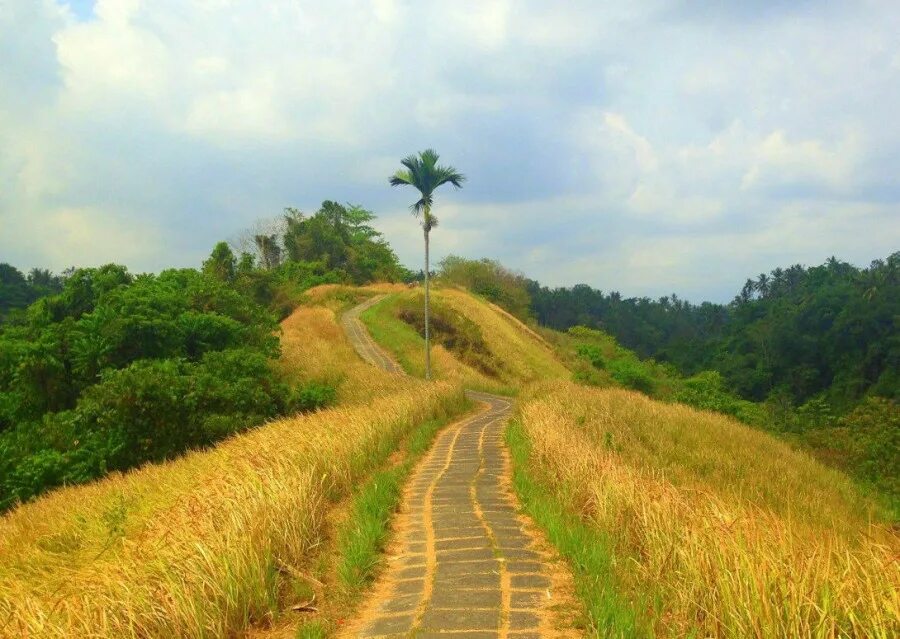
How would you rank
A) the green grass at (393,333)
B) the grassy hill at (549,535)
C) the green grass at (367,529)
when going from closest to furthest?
the grassy hill at (549,535)
the green grass at (367,529)
the green grass at (393,333)

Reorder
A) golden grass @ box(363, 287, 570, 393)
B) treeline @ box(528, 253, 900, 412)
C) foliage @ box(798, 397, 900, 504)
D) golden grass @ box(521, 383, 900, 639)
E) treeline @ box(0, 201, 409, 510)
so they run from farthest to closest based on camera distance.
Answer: treeline @ box(528, 253, 900, 412), golden grass @ box(363, 287, 570, 393), treeline @ box(0, 201, 409, 510), foliage @ box(798, 397, 900, 504), golden grass @ box(521, 383, 900, 639)

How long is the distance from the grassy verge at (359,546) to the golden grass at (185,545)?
28 cm

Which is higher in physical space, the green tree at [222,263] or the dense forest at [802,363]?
the green tree at [222,263]

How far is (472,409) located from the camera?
19.3 m

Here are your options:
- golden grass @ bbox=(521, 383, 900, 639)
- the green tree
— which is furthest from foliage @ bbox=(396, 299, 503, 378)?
golden grass @ bbox=(521, 383, 900, 639)

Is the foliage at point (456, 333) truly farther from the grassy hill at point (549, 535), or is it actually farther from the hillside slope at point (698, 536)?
the hillside slope at point (698, 536)

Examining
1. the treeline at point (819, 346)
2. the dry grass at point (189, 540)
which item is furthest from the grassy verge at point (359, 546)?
the treeline at point (819, 346)

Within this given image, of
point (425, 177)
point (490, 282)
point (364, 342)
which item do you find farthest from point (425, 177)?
point (490, 282)

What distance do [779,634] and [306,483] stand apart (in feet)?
14.4

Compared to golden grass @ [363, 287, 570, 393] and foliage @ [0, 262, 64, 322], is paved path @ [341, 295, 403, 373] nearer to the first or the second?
golden grass @ [363, 287, 570, 393]

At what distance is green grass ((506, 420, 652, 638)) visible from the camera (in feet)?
12.4

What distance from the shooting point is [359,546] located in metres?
5.45

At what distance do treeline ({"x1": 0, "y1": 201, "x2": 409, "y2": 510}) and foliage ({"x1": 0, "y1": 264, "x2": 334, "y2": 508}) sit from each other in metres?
0.03

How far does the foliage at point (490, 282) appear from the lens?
203 feet
